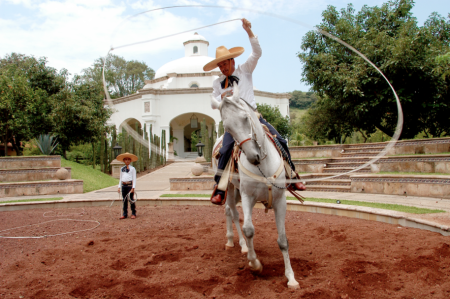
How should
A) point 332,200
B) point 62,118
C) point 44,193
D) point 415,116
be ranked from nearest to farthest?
point 332,200 < point 44,193 < point 415,116 < point 62,118

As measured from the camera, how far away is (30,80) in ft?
66.5

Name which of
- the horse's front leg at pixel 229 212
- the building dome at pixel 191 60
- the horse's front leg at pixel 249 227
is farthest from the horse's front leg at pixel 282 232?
the building dome at pixel 191 60

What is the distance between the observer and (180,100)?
1273 inches

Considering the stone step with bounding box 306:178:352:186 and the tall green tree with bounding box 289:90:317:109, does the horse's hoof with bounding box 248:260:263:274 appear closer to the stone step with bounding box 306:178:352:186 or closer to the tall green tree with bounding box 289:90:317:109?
the stone step with bounding box 306:178:352:186

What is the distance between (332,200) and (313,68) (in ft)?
30.9

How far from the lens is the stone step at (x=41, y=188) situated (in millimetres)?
13406

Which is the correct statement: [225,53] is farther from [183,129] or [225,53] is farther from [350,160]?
[183,129]

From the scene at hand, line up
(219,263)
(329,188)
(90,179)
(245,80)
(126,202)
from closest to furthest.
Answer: (219,263) → (245,80) → (126,202) → (329,188) → (90,179)

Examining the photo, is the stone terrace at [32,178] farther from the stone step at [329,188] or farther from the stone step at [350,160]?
the stone step at [350,160]

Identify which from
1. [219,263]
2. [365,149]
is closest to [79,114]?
[365,149]

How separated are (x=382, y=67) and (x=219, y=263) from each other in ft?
41.2

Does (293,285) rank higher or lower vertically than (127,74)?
lower

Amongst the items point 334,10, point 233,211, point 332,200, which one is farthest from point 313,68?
point 233,211

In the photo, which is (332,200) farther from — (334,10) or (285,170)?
(334,10)
